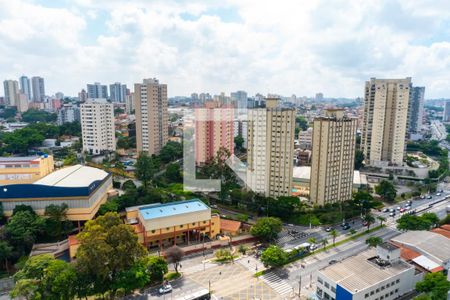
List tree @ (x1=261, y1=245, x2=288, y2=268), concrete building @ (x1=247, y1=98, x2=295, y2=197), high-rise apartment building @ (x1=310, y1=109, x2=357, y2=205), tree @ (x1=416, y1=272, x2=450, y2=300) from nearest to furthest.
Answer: tree @ (x1=416, y1=272, x2=450, y2=300) < tree @ (x1=261, y1=245, x2=288, y2=268) < high-rise apartment building @ (x1=310, y1=109, x2=357, y2=205) < concrete building @ (x1=247, y1=98, x2=295, y2=197)

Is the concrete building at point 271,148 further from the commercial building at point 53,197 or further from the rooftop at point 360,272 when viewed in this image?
the commercial building at point 53,197

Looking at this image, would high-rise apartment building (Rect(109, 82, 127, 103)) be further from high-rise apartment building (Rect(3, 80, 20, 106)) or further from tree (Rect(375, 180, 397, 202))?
tree (Rect(375, 180, 397, 202))

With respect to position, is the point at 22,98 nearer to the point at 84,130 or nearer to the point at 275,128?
the point at 84,130

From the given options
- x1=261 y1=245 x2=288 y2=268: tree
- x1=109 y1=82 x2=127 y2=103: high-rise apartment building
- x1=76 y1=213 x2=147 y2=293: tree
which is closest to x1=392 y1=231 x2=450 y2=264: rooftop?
x1=261 y1=245 x2=288 y2=268: tree

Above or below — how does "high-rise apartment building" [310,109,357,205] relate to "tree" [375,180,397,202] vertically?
above

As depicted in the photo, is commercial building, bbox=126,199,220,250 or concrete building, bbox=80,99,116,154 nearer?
commercial building, bbox=126,199,220,250

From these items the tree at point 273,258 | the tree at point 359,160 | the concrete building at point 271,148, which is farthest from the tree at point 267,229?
the tree at point 359,160
